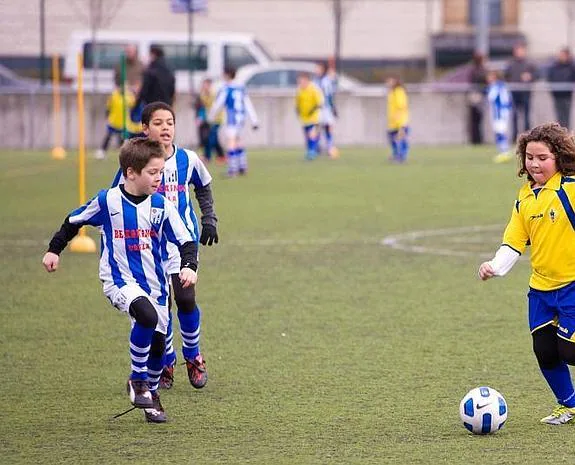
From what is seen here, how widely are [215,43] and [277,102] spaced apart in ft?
14.6

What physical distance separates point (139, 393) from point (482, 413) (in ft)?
5.69

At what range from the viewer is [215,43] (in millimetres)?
36281

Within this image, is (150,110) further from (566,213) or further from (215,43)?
(215,43)

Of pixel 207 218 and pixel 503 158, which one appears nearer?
pixel 207 218

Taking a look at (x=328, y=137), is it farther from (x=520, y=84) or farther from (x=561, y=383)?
(x=561, y=383)

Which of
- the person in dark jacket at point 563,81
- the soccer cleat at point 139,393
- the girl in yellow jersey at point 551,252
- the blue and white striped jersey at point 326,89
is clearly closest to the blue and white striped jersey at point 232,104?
the blue and white striped jersey at point 326,89

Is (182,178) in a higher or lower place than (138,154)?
lower

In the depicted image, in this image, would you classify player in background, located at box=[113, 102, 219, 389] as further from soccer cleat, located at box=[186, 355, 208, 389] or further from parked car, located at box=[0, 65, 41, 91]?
parked car, located at box=[0, 65, 41, 91]

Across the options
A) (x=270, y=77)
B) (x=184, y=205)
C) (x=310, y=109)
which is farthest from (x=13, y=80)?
(x=184, y=205)

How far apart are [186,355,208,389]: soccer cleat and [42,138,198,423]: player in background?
0.62 m

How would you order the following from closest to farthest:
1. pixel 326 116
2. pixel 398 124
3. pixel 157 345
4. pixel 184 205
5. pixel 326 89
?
pixel 157 345
pixel 184 205
pixel 398 124
pixel 326 116
pixel 326 89

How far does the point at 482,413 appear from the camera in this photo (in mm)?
6633

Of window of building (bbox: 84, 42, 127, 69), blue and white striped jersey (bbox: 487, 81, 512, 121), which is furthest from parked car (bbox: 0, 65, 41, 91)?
blue and white striped jersey (bbox: 487, 81, 512, 121)

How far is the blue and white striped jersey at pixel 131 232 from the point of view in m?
7.21
